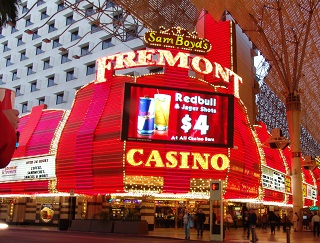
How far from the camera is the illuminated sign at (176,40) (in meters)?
32.4

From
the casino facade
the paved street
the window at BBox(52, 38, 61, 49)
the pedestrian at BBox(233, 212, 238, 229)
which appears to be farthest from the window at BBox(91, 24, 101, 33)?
the paved street

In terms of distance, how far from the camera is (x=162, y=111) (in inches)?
1183

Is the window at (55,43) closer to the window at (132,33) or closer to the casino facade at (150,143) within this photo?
the window at (132,33)

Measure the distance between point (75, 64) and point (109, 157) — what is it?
2582 cm

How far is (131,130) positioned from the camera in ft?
94.9

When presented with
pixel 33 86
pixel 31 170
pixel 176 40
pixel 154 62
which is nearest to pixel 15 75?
pixel 33 86

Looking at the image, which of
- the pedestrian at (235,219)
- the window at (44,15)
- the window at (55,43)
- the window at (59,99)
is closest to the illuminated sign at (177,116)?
the pedestrian at (235,219)

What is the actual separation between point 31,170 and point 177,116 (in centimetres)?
1399

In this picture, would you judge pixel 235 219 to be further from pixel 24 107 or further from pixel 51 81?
pixel 24 107

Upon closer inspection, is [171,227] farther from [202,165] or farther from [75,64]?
[75,64]

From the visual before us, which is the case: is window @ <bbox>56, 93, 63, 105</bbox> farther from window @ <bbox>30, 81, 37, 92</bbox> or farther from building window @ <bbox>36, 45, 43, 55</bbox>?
building window @ <bbox>36, 45, 43, 55</bbox>

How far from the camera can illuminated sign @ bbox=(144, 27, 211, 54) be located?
32438 millimetres

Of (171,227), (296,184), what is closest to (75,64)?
(171,227)

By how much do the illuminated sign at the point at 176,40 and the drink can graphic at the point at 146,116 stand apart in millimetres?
5072
